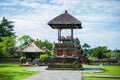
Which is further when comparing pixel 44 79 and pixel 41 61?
pixel 41 61

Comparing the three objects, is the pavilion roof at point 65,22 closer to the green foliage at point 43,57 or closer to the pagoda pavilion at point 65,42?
the pagoda pavilion at point 65,42

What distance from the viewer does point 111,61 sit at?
167ft

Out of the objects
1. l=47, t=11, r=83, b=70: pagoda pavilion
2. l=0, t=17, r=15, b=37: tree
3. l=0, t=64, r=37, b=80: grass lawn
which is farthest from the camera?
l=0, t=17, r=15, b=37: tree

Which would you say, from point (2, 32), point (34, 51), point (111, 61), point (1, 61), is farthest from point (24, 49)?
point (2, 32)

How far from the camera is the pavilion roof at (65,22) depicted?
33.8 metres

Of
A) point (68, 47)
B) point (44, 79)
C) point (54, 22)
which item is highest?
point (54, 22)

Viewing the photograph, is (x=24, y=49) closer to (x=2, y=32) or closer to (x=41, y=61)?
(x=41, y=61)

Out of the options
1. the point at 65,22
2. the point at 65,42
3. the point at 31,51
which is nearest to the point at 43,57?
the point at 31,51

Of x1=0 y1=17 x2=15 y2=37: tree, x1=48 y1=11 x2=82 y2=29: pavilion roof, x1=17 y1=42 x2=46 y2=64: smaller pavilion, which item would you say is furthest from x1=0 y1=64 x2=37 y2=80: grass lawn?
x1=0 y1=17 x2=15 y2=37: tree

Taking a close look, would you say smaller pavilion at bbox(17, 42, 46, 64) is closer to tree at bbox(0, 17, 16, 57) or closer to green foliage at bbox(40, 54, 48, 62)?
green foliage at bbox(40, 54, 48, 62)

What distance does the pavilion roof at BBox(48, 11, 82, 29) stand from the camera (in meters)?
33.8

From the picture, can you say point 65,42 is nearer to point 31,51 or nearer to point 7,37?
A: point 31,51

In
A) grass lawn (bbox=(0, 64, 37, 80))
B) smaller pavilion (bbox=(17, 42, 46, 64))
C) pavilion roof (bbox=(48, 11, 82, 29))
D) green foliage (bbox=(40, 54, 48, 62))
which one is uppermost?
pavilion roof (bbox=(48, 11, 82, 29))

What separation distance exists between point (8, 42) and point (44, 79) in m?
47.9
